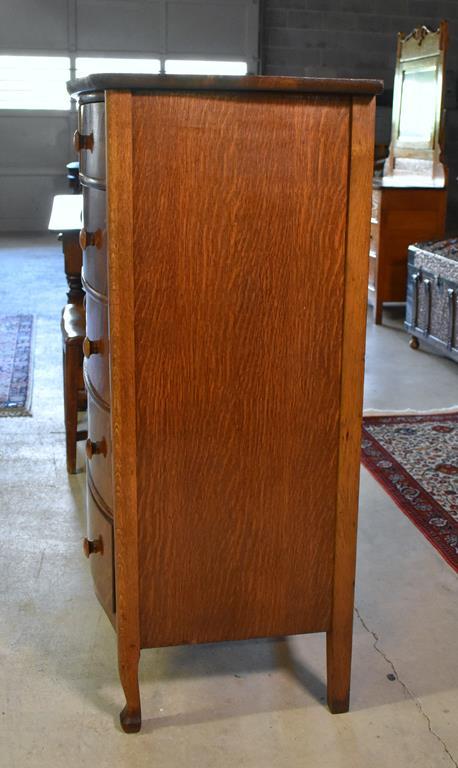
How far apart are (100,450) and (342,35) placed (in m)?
10.9

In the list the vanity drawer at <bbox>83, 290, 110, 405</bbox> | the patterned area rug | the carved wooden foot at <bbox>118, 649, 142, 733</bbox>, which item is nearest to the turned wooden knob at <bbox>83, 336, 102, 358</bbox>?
the vanity drawer at <bbox>83, 290, 110, 405</bbox>

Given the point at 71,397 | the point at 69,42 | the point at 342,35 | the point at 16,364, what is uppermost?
the point at 342,35

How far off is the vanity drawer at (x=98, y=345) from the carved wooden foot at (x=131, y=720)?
0.73 m

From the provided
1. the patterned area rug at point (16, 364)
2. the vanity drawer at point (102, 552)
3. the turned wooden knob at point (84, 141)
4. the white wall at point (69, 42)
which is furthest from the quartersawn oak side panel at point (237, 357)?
Result: the white wall at point (69, 42)

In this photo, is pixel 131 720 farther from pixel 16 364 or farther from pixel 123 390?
pixel 16 364

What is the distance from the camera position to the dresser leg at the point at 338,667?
2254mm

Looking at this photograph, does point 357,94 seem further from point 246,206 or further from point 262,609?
point 262,609

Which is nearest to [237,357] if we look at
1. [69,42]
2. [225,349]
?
[225,349]

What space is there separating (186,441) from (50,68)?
10.8 metres

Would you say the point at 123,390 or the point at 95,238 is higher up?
the point at 95,238

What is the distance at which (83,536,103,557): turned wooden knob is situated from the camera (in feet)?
7.55

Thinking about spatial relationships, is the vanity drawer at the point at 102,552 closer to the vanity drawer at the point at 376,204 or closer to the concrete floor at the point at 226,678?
the concrete floor at the point at 226,678

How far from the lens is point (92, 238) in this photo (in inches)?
84.0

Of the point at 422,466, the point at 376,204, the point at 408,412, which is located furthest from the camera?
the point at 376,204
